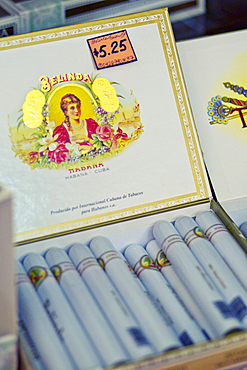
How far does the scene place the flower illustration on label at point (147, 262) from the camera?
917mm

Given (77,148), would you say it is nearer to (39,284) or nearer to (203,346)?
(39,284)

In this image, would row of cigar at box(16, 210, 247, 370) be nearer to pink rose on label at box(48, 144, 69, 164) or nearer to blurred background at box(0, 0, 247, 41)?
pink rose on label at box(48, 144, 69, 164)

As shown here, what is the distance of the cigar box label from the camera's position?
1.01m

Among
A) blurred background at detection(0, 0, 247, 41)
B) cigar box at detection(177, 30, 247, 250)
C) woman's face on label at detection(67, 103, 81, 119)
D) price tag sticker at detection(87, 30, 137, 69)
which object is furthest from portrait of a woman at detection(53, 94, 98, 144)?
cigar box at detection(177, 30, 247, 250)

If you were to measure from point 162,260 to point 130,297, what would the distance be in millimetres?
182

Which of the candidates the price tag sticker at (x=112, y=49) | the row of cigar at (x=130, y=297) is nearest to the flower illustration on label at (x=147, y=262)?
the row of cigar at (x=130, y=297)

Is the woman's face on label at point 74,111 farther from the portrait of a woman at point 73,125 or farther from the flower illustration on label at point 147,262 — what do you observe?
the flower illustration on label at point 147,262

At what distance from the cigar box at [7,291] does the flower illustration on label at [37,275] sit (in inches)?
8.2

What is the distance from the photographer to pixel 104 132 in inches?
41.1

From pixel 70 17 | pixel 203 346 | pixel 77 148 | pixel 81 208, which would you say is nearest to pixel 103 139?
pixel 77 148

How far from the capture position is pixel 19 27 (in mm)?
1068

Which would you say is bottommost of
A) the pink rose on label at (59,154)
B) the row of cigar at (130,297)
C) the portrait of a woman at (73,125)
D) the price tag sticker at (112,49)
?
the row of cigar at (130,297)

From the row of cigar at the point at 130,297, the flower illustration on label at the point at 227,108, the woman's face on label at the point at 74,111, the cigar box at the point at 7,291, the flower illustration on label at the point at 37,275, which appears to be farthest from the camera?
the flower illustration on label at the point at 227,108

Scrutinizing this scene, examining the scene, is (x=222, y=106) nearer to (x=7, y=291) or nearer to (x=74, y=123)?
(x=74, y=123)
